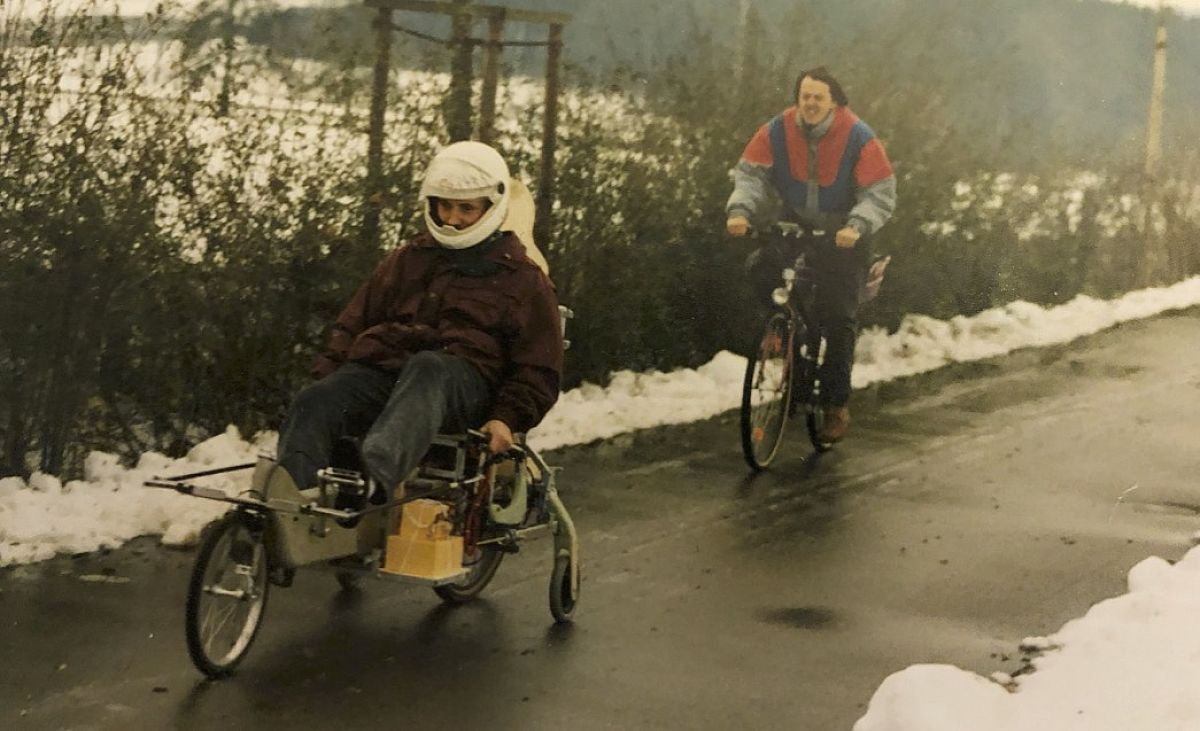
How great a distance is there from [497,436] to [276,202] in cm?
357

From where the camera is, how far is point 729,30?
15.9m

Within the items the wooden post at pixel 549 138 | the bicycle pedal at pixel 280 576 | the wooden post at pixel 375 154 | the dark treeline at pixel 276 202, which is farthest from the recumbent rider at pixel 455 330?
the wooden post at pixel 549 138

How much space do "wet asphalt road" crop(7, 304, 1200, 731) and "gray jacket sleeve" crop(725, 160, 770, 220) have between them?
1425 millimetres

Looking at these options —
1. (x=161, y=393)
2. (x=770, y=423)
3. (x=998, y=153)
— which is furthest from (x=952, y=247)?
(x=161, y=393)

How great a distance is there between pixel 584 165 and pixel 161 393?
4057mm

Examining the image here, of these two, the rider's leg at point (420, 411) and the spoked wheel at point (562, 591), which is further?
the spoked wheel at point (562, 591)

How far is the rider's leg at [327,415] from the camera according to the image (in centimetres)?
691

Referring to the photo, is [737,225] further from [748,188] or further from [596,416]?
[596,416]

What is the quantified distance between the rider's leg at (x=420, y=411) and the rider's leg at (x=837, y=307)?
4.92 meters

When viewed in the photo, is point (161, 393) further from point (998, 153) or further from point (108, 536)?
point (998, 153)

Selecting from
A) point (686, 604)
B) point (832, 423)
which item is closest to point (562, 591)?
point (686, 604)

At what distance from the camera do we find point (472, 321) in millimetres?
7562

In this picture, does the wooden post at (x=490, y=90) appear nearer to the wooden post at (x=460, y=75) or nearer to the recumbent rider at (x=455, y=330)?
the wooden post at (x=460, y=75)

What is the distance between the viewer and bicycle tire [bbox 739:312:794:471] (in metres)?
11.4
